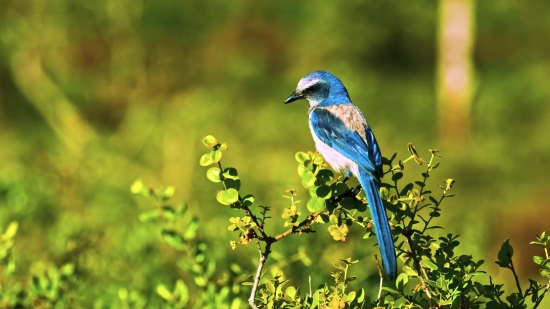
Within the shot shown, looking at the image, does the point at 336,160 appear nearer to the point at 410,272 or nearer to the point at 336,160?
the point at 336,160

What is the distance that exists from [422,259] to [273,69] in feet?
61.6

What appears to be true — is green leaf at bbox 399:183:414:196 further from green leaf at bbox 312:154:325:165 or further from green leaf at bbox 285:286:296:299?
green leaf at bbox 285:286:296:299

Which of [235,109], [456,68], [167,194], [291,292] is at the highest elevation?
[456,68]

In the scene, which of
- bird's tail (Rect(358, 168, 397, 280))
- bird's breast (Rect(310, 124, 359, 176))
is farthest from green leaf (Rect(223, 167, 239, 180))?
bird's breast (Rect(310, 124, 359, 176))

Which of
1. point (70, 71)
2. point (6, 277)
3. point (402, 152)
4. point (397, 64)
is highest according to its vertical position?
point (397, 64)

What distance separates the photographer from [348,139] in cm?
319

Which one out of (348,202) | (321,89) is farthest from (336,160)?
(348,202)

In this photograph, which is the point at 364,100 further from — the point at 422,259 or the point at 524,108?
the point at 422,259

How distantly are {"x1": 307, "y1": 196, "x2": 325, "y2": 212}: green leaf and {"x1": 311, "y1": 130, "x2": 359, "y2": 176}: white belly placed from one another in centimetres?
107

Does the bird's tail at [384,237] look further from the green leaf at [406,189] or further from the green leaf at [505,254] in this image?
the green leaf at [505,254]

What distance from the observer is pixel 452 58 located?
1816cm

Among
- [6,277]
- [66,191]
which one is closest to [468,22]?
[66,191]

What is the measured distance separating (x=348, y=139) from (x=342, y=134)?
0.08 m

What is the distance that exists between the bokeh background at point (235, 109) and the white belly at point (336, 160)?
17.2 inches
